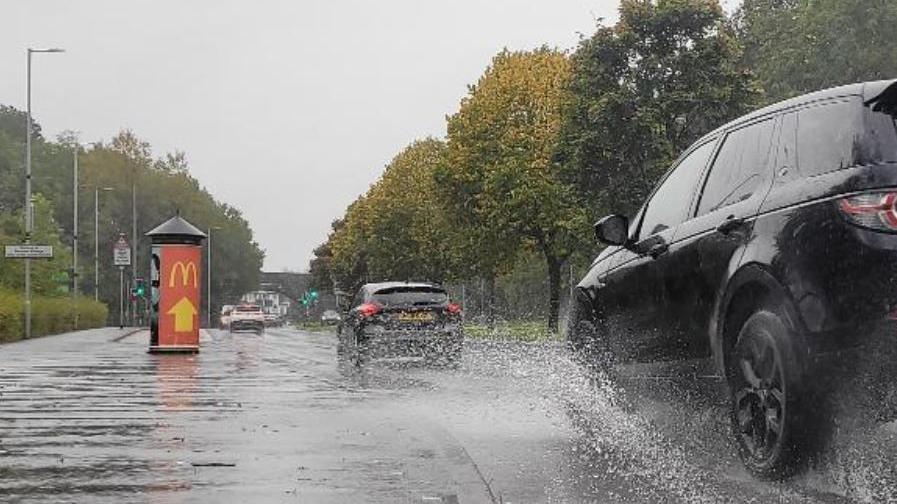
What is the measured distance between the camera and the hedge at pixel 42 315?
36.5 metres

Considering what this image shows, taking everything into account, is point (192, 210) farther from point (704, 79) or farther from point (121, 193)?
point (704, 79)

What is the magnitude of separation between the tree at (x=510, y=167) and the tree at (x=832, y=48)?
312 inches

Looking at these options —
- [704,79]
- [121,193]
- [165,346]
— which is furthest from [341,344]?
[121,193]

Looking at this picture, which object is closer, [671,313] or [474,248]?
[671,313]

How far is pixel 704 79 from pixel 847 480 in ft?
113

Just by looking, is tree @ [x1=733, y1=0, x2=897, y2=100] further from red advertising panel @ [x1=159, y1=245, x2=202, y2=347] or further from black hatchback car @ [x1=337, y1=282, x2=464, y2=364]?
black hatchback car @ [x1=337, y1=282, x2=464, y2=364]

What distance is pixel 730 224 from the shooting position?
21.4ft

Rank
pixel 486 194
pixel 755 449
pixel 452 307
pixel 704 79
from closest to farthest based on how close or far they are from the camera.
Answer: pixel 755 449 → pixel 452 307 → pixel 704 79 → pixel 486 194

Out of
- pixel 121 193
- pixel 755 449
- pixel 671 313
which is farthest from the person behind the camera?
pixel 121 193

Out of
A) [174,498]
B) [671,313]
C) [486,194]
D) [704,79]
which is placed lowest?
[174,498]

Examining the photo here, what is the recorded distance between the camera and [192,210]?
115312 mm

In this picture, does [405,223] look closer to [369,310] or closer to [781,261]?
[369,310]

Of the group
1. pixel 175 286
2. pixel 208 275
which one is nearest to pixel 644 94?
pixel 175 286

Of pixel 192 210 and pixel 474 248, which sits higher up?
pixel 192 210
